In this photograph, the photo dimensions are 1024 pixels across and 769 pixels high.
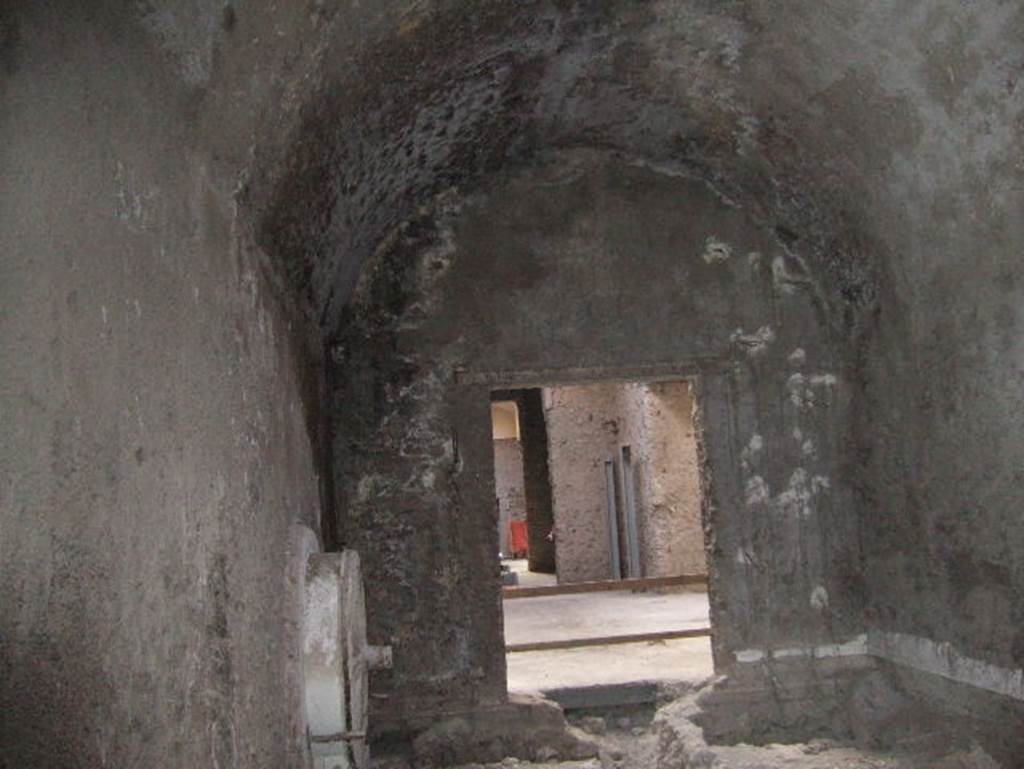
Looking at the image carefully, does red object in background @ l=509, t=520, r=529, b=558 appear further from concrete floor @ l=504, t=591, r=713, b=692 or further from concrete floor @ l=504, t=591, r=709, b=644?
concrete floor @ l=504, t=591, r=713, b=692

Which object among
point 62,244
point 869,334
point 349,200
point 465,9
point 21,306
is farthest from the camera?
point 869,334

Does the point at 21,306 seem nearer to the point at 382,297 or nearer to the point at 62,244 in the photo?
the point at 62,244

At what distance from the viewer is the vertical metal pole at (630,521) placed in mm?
9984

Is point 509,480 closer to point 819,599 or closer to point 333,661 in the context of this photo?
point 819,599

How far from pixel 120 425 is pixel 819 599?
→ 373 cm

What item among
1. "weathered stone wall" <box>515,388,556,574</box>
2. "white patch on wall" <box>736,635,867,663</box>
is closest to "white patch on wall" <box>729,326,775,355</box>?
"white patch on wall" <box>736,635,867,663</box>

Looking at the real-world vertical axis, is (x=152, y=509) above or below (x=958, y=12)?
below

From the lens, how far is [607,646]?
6.12m

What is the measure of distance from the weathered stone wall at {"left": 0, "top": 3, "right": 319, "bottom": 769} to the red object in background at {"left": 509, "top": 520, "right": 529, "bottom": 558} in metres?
19.2

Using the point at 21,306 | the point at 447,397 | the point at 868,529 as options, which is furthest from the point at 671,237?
the point at 21,306

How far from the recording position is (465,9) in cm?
314

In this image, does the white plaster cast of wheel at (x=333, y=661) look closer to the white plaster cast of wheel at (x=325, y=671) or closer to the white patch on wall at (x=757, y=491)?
the white plaster cast of wheel at (x=325, y=671)

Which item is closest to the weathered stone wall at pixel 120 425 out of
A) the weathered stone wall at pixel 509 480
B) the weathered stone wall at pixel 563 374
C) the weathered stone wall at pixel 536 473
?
the weathered stone wall at pixel 563 374

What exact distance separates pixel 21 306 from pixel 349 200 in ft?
8.11
